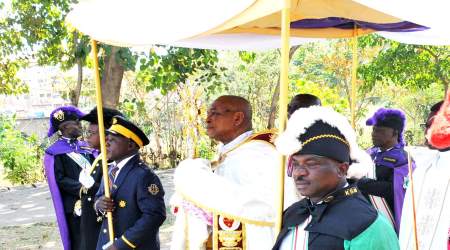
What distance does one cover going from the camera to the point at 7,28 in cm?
1013

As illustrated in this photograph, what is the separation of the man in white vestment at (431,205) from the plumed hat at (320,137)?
143 centimetres

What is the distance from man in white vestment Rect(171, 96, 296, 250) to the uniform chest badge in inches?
12.6

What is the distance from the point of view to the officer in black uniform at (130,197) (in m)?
3.61

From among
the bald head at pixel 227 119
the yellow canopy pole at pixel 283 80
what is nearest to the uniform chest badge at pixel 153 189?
the bald head at pixel 227 119

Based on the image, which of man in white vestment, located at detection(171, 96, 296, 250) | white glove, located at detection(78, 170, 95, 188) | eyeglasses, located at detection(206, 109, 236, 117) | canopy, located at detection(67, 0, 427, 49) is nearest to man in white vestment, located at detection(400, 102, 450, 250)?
canopy, located at detection(67, 0, 427, 49)

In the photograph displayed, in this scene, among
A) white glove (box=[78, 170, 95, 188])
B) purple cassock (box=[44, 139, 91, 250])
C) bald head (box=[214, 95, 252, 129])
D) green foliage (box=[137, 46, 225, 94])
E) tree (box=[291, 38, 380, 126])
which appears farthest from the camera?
tree (box=[291, 38, 380, 126])

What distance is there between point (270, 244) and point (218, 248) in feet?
1.31

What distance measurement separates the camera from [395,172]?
432 cm

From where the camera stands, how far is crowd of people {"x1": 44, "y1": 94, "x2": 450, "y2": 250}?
2.22m

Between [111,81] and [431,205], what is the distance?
5522 mm

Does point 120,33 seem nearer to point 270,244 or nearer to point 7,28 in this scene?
point 270,244

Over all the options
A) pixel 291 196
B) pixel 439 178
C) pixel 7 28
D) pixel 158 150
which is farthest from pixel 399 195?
pixel 158 150

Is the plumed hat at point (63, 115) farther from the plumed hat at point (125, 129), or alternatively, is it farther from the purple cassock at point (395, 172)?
the purple cassock at point (395, 172)

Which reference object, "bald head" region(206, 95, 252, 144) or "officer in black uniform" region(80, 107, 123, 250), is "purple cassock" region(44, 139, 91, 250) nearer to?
"officer in black uniform" region(80, 107, 123, 250)
